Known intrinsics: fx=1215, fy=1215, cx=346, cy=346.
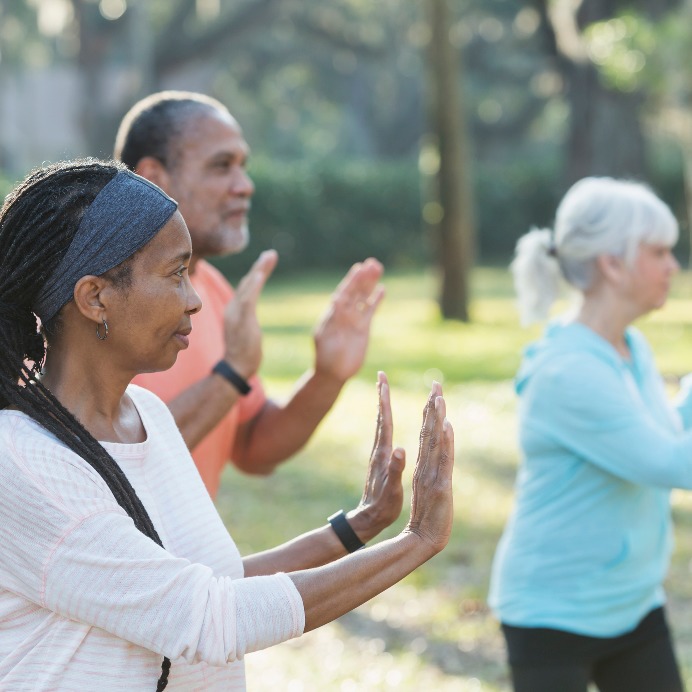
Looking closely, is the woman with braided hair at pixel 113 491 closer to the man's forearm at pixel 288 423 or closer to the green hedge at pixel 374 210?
the man's forearm at pixel 288 423

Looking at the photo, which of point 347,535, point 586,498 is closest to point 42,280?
point 347,535

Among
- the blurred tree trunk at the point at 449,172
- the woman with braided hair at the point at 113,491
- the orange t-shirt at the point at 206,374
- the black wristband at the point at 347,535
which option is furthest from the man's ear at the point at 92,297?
the blurred tree trunk at the point at 449,172

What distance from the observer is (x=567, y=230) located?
3.81 metres

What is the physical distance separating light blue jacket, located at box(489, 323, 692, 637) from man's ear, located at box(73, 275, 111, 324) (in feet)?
5.59

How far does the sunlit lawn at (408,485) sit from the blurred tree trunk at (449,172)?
1.72 ft

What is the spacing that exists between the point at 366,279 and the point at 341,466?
532 cm

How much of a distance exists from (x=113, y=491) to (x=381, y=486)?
0.72 metres

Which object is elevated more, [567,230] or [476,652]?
[567,230]

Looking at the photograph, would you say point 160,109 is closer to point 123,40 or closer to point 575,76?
point 575,76

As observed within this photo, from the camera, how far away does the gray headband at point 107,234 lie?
2.07 metres

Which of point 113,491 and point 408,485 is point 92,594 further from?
point 408,485

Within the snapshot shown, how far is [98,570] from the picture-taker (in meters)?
1.90

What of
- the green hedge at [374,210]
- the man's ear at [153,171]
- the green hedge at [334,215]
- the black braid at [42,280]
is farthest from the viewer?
the green hedge at [374,210]

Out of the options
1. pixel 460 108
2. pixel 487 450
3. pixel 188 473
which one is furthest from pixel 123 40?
pixel 188 473
